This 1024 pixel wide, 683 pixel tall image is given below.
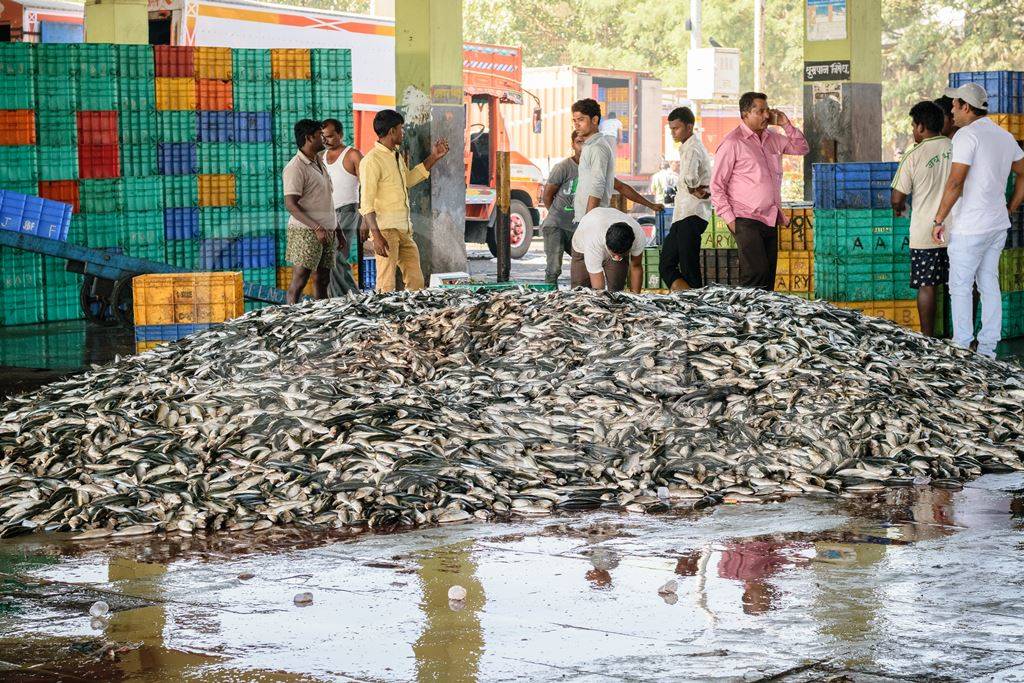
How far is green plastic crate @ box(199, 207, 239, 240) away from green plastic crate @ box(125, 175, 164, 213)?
0.52m

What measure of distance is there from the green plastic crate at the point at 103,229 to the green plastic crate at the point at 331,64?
2.94m

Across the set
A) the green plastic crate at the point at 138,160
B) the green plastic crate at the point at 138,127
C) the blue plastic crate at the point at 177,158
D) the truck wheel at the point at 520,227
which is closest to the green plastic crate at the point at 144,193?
the green plastic crate at the point at 138,160

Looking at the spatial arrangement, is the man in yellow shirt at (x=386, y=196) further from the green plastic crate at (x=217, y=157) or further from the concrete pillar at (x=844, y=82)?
the concrete pillar at (x=844, y=82)

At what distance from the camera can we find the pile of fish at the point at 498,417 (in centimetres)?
713

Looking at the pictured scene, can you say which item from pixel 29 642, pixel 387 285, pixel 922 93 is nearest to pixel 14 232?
pixel 387 285

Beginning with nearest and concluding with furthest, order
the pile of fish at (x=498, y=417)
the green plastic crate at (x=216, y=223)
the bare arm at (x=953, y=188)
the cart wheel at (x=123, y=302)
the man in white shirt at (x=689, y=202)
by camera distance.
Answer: the pile of fish at (x=498, y=417)
the bare arm at (x=953, y=188)
the man in white shirt at (x=689, y=202)
the cart wheel at (x=123, y=302)
the green plastic crate at (x=216, y=223)

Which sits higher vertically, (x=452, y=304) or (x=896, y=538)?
(x=452, y=304)

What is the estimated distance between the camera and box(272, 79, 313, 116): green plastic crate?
17344 mm

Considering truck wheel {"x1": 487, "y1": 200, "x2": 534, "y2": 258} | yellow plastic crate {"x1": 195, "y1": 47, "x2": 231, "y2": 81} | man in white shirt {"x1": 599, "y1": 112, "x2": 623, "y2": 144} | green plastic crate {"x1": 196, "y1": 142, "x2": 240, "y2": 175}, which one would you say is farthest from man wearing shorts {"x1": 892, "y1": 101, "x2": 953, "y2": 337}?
man in white shirt {"x1": 599, "y1": 112, "x2": 623, "y2": 144}

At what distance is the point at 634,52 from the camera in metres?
60.9

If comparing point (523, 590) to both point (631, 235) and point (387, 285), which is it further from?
point (387, 285)

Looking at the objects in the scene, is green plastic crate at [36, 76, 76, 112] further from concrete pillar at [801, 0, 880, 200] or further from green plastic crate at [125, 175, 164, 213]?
concrete pillar at [801, 0, 880, 200]

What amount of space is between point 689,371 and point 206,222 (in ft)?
32.6

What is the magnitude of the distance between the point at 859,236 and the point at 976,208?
2.19 meters
